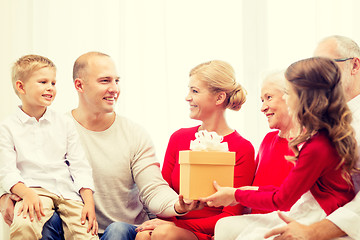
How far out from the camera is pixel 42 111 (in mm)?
2422

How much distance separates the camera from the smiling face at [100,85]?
255 cm

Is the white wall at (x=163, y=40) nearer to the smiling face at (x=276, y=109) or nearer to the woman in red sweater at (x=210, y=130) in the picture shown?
the woman in red sweater at (x=210, y=130)

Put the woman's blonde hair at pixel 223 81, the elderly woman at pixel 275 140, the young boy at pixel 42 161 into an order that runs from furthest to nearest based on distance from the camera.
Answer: the woman's blonde hair at pixel 223 81 < the elderly woman at pixel 275 140 < the young boy at pixel 42 161

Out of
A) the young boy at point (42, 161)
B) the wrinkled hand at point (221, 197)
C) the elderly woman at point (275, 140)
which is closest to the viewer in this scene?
the wrinkled hand at point (221, 197)

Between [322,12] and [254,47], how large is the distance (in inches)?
22.0

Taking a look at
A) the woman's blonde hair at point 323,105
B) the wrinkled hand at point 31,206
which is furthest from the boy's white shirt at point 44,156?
the woman's blonde hair at point 323,105

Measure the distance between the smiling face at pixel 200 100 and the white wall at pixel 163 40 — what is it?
3.18 feet

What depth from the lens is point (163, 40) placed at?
3.58m

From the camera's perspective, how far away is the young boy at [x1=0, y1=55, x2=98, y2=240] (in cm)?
215

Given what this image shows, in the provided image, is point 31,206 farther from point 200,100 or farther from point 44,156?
point 200,100

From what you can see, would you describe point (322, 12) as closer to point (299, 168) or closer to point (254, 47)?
point (254, 47)

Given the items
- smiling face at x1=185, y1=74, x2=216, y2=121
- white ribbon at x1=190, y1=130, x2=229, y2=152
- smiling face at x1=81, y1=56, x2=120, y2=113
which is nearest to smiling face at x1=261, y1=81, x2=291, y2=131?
smiling face at x1=185, y1=74, x2=216, y2=121

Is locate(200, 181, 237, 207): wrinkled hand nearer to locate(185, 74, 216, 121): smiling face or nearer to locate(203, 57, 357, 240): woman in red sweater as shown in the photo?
locate(203, 57, 357, 240): woman in red sweater

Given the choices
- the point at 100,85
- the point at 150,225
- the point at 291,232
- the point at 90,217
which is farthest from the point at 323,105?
the point at 100,85
